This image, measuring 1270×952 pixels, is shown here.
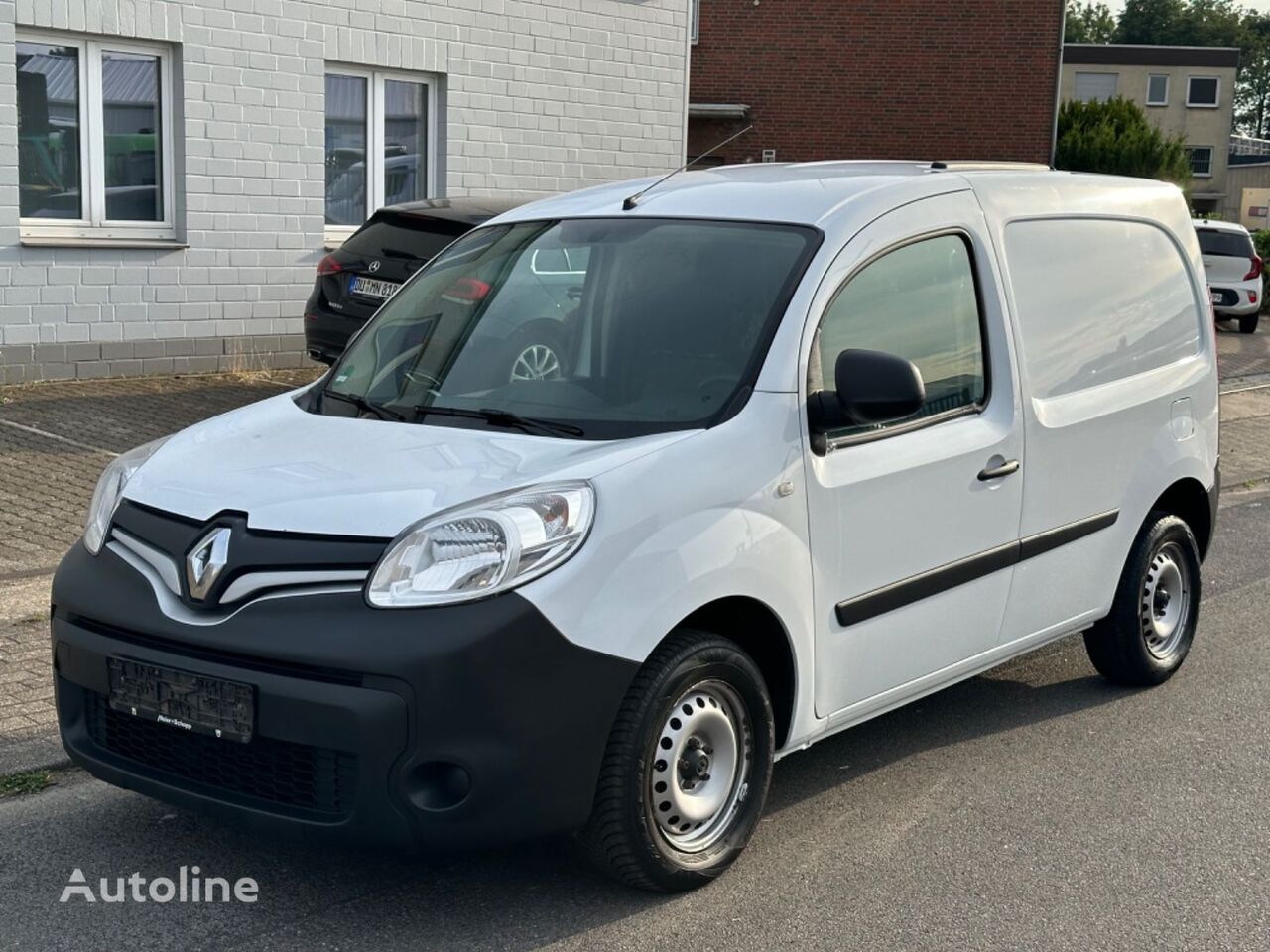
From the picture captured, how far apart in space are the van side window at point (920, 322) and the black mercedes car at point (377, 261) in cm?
624

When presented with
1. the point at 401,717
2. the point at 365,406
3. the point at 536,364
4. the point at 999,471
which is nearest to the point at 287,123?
the point at 365,406

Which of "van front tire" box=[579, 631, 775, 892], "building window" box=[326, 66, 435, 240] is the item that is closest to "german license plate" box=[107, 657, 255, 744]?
"van front tire" box=[579, 631, 775, 892]

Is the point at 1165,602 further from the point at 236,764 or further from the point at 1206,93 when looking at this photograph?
the point at 1206,93

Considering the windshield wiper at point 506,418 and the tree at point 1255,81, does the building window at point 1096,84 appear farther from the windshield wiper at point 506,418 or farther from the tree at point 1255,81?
the windshield wiper at point 506,418

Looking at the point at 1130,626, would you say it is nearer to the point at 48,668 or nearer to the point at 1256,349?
the point at 48,668

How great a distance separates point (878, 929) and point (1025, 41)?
90.7 ft

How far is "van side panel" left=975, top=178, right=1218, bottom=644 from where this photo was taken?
5.30 m

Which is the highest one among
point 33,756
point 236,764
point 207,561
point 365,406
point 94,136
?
point 94,136

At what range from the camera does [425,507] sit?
12.5 ft

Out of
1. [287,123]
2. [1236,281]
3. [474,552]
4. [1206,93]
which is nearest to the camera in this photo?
[474,552]

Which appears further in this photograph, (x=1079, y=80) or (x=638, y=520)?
(x=1079, y=80)

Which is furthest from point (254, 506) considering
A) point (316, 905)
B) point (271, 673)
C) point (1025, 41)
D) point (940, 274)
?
point (1025, 41)

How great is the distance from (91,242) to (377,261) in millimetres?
2635

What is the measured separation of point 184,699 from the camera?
3.86 metres
